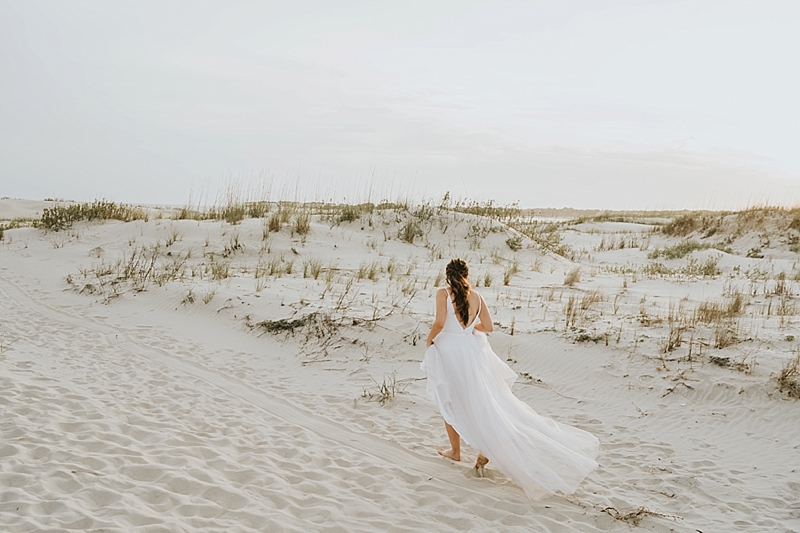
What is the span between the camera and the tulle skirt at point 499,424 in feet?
15.0

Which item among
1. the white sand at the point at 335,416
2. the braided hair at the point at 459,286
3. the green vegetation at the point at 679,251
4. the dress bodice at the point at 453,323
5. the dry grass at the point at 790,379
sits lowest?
the white sand at the point at 335,416

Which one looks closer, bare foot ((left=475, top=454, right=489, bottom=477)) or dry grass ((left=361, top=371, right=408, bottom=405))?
bare foot ((left=475, top=454, right=489, bottom=477))

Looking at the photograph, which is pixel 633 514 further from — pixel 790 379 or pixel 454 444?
pixel 790 379

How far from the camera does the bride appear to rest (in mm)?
4578

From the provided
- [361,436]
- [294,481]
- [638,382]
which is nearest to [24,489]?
[294,481]

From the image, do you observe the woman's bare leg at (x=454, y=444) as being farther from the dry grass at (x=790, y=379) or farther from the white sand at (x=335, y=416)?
the dry grass at (x=790, y=379)

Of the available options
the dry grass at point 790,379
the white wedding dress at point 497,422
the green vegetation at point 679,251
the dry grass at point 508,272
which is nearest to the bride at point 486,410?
the white wedding dress at point 497,422

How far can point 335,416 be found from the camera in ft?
21.3

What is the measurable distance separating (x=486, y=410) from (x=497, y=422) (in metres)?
0.12

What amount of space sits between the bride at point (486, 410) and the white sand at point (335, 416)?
261mm

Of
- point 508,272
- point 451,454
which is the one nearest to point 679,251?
point 508,272

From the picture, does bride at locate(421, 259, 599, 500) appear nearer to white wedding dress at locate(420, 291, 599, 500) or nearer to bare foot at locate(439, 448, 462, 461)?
white wedding dress at locate(420, 291, 599, 500)

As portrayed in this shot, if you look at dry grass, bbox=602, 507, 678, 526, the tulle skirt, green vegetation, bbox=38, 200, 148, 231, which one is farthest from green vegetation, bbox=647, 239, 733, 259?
green vegetation, bbox=38, 200, 148, 231

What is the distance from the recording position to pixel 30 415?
562 cm
